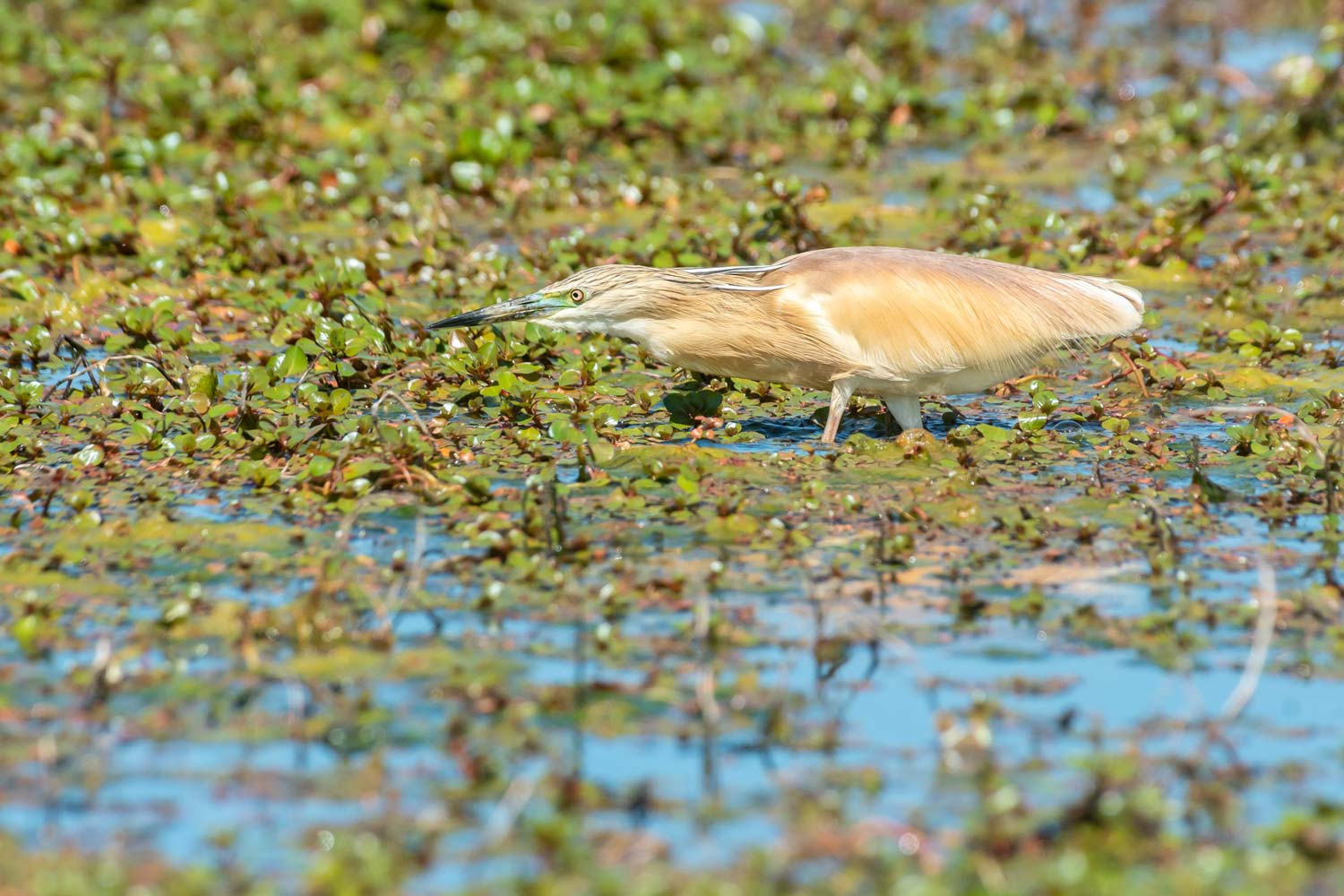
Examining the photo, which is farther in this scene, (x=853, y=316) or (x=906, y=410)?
(x=906, y=410)

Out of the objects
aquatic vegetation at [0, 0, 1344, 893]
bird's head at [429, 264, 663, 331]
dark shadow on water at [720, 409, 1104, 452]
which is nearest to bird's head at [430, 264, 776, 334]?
bird's head at [429, 264, 663, 331]

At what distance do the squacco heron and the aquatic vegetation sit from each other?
27 cm

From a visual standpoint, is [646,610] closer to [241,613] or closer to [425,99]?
[241,613]

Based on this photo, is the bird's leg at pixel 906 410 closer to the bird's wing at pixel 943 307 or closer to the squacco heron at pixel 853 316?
the squacco heron at pixel 853 316

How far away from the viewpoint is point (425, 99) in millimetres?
10969

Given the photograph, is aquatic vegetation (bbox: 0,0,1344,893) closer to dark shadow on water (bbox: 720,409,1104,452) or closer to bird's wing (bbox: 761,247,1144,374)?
dark shadow on water (bbox: 720,409,1104,452)

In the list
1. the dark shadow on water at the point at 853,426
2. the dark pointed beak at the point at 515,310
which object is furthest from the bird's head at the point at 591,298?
the dark shadow on water at the point at 853,426

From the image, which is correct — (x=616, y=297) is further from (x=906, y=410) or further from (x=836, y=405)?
(x=906, y=410)

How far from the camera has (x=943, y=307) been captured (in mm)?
6113

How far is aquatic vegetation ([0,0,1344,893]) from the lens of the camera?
3.81 metres

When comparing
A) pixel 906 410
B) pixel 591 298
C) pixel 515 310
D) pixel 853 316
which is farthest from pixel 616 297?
pixel 906 410

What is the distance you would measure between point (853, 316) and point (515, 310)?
1.23 meters

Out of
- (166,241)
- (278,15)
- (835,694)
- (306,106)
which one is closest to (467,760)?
(835,694)

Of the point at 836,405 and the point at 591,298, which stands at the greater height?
the point at 591,298
